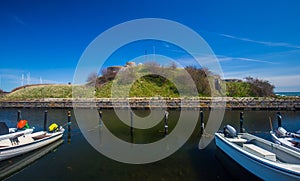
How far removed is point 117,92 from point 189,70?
2181 cm

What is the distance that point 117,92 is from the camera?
47.0 meters

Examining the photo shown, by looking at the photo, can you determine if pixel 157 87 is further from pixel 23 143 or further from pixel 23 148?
pixel 23 148

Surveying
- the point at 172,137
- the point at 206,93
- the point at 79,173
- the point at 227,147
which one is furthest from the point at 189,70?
the point at 79,173

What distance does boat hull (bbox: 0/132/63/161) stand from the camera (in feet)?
32.7

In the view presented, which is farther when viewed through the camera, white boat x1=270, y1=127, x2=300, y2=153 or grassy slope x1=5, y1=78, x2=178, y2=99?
grassy slope x1=5, y1=78, x2=178, y2=99

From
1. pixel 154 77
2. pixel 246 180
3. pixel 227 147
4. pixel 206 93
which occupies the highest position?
pixel 154 77

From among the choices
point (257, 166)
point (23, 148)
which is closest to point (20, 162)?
point (23, 148)

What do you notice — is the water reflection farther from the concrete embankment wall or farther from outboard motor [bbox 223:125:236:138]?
the concrete embankment wall

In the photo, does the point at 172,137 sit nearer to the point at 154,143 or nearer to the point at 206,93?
the point at 154,143

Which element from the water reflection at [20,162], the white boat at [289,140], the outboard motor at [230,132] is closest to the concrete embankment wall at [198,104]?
the outboard motor at [230,132]

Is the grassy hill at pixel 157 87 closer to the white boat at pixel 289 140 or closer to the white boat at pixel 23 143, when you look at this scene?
the white boat at pixel 23 143

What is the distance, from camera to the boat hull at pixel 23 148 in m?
9.97

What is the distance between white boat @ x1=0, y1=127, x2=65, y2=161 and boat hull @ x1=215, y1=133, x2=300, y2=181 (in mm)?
11312

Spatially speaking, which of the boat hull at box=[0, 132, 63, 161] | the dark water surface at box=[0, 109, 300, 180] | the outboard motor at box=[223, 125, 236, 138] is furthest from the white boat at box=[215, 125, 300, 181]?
the boat hull at box=[0, 132, 63, 161]
